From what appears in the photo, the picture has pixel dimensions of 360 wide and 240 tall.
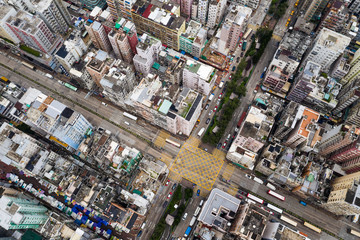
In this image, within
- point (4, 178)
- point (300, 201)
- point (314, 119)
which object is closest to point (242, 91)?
point (314, 119)

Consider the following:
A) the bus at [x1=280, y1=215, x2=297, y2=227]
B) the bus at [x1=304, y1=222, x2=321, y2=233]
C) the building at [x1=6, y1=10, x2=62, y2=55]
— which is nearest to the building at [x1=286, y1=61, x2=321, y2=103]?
the bus at [x1=280, y1=215, x2=297, y2=227]

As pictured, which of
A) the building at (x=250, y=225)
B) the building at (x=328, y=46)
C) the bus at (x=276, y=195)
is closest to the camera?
the building at (x=250, y=225)

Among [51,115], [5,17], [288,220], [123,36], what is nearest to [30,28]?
[5,17]

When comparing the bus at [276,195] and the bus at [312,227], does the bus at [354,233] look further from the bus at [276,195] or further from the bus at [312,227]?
the bus at [276,195]

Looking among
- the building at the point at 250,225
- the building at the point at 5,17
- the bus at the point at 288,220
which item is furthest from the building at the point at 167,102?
the building at the point at 5,17

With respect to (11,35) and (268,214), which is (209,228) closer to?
(268,214)

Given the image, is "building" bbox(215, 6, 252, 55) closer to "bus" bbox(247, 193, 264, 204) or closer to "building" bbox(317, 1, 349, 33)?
"building" bbox(317, 1, 349, 33)
